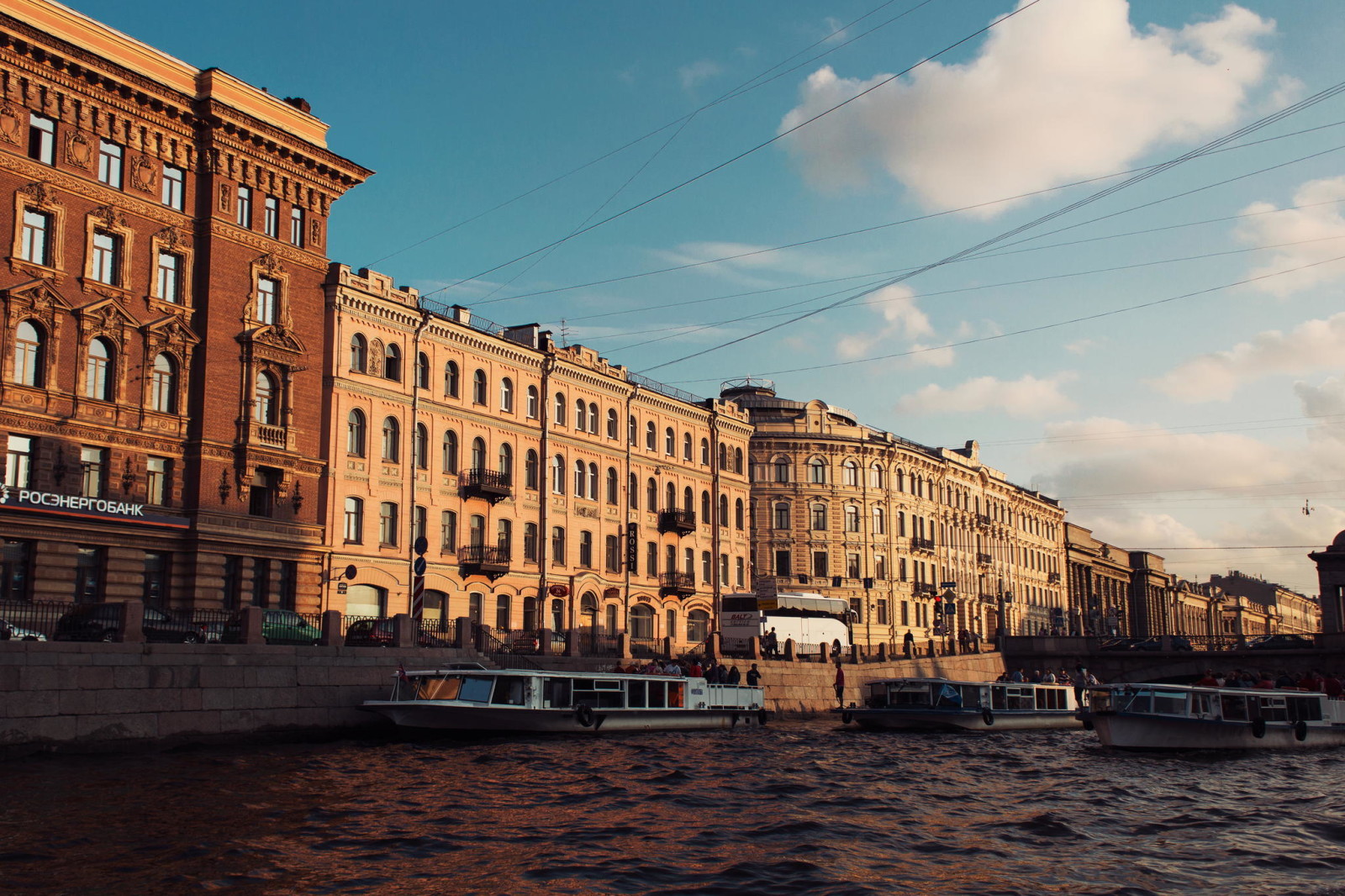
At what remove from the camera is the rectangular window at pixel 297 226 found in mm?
42250

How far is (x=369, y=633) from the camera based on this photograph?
35.8 meters

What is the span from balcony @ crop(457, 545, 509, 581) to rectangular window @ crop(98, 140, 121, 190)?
18316 millimetres

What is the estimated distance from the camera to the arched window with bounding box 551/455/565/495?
175 ft

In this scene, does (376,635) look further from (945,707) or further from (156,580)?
(945,707)

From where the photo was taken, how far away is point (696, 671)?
43219 millimetres

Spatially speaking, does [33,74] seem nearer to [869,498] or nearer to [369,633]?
[369,633]

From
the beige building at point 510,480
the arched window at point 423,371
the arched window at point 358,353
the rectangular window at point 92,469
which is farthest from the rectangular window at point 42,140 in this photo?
the arched window at point 423,371

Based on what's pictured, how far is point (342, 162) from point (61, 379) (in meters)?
13.6

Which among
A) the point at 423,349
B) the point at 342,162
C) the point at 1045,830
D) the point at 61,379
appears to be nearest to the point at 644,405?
the point at 423,349

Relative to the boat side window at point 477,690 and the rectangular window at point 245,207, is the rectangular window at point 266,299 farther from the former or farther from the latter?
the boat side window at point 477,690

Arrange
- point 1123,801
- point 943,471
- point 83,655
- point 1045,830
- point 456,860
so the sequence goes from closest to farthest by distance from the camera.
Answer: point 456,860
point 1045,830
point 1123,801
point 83,655
point 943,471

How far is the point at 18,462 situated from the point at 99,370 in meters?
3.68

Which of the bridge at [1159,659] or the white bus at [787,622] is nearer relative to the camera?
the white bus at [787,622]

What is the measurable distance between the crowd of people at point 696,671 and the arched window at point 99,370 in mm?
17954
